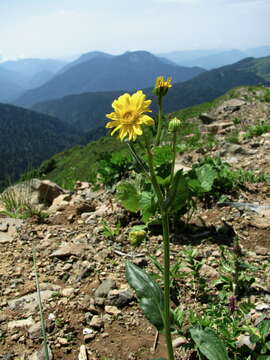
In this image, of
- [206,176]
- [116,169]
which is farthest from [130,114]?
[116,169]

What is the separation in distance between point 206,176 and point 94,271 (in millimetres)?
2245

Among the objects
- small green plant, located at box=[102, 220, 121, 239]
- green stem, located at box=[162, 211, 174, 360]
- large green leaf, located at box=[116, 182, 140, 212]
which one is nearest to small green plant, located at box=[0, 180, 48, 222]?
small green plant, located at box=[102, 220, 121, 239]

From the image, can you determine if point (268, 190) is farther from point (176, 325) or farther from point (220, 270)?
point (176, 325)

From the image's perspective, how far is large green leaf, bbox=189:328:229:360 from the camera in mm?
2461

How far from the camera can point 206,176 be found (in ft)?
17.6

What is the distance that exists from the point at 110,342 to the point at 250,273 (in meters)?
1.79

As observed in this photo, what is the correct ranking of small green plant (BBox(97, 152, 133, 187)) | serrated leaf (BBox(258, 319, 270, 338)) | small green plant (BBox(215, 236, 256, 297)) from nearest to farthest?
serrated leaf (BBox(258, 319, 270, 338)) < small green plant (BBox(215, 236, 256, 297)) < small green plant (BBox(97, 152, 133, 187))

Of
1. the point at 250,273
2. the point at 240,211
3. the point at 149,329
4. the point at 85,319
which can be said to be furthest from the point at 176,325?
the point at 240,211

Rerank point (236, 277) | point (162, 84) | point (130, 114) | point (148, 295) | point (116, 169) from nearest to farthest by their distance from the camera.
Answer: point (130, 114), point (148, 295), point (162, 84), point (236, 277), point (116, 169)

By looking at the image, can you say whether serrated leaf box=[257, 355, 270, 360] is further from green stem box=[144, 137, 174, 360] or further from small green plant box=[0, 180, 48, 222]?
small green plant box=[0, 180, 48, 222]

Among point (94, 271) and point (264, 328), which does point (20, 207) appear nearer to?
point (94, 271)

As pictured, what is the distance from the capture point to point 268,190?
20.8ft

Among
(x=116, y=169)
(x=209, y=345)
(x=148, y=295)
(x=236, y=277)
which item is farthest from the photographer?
(x=116, y=169)

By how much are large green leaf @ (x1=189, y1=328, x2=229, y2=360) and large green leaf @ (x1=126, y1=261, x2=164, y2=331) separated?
269mm
